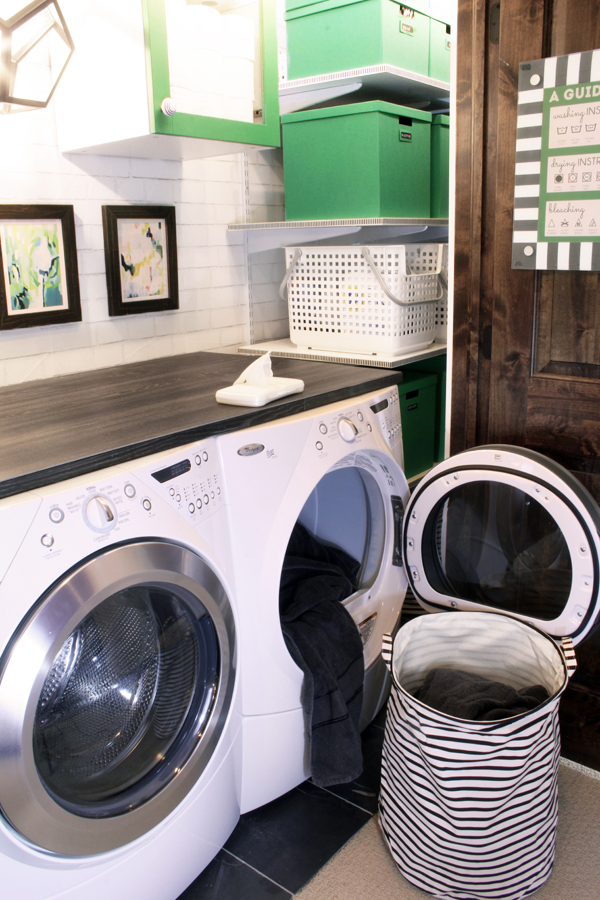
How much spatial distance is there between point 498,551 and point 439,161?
1364 millimetres

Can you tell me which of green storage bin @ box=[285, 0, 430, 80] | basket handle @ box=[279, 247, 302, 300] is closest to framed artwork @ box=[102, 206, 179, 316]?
basket handle @ box=[279, 247, 302, 300]

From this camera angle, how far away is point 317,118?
2.24 meters

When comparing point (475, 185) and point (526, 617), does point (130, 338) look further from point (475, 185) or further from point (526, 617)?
point (526, 617)

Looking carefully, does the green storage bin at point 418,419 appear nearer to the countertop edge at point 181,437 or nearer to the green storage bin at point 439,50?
the countertop edge at point 181,437

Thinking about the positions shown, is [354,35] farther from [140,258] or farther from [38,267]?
[38,267]

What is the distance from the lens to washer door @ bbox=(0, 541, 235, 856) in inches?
41.5

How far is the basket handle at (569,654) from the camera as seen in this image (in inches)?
56.9

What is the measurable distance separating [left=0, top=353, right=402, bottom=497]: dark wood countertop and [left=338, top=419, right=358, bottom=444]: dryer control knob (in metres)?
0.06

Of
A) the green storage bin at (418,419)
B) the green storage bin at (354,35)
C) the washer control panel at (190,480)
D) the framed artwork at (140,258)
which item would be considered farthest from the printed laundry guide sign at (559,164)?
the framed artwork at (140,258)

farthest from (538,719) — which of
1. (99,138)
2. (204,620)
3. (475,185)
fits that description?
(99,138)

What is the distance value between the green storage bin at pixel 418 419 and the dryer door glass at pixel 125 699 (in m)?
1.27

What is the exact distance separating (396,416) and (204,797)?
1.02m

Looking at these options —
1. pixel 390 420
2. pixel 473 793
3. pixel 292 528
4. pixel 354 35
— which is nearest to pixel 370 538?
pixel 390 420

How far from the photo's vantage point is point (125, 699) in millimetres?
1312
